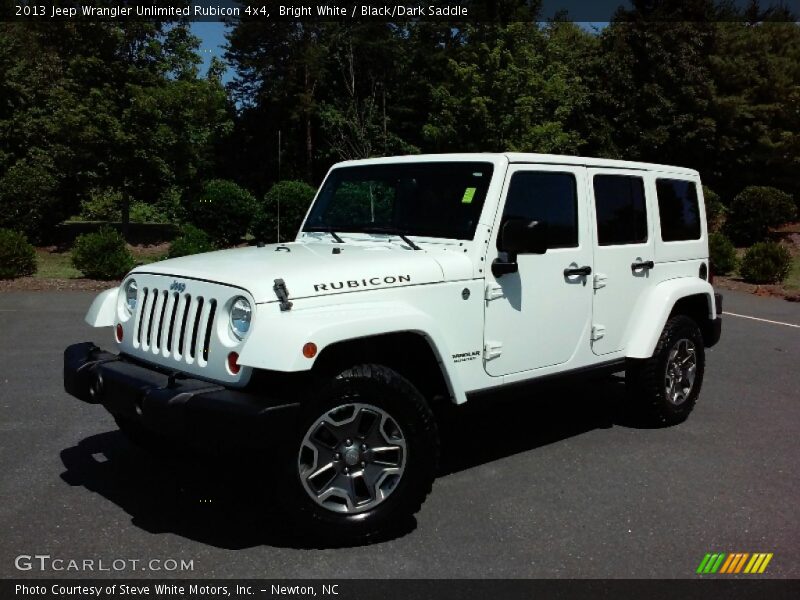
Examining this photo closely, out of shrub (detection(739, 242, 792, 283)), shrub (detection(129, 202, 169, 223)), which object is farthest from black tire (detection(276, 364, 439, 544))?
shrub (detection(129, 202, 169, 223))

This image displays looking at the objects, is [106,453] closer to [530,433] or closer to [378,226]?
[378,226]

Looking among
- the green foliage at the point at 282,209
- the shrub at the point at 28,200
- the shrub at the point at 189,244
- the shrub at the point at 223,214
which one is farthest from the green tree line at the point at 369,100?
the shrub at the point at 189,244

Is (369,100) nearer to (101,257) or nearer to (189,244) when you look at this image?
(189,244)

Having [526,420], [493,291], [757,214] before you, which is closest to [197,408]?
[493,291]

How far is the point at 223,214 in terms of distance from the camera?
61.3ft

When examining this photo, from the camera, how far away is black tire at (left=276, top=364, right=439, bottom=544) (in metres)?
3.66

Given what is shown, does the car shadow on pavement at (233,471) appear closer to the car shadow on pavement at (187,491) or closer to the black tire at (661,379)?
the car shadow on pavement at (187,491)

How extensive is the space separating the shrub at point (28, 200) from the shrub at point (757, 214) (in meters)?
19.8

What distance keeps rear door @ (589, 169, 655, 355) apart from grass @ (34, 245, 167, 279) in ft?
39.3

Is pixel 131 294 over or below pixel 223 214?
over

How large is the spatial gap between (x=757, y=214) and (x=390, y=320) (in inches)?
832

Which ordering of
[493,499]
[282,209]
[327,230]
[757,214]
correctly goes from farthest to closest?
[757,214] < [282,209] < [327,230] < [493,499]

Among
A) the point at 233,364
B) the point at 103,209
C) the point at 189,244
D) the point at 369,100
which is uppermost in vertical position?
the point at 369,100

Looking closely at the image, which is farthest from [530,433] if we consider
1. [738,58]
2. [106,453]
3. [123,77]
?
[738,58]
